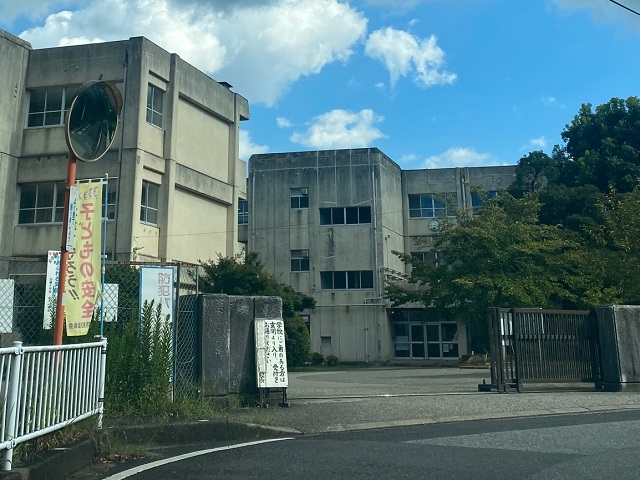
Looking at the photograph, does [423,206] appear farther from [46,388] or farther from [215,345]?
[46,388]

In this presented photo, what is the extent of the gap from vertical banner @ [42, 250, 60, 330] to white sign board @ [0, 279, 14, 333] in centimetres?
56

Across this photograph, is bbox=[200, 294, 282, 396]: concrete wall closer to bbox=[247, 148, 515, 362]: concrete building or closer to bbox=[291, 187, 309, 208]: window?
bbox=[247, 148, 515, 362]: concrete building

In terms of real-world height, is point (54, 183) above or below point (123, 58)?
below

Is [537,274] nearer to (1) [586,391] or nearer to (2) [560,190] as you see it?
(2) [560,190]

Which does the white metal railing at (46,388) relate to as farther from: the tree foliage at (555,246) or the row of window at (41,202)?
the row of window at (41,202)

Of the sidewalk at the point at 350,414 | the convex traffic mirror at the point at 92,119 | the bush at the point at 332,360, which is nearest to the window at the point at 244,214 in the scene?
Answer: the bush at the point at 332,360

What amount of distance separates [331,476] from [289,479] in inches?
14.8

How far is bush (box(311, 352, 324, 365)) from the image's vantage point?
117 ft

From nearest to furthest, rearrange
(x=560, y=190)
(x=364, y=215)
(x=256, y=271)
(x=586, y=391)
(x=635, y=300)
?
(x=586, y=391) → (x=635, y=300) → (x=256, y=271) → (x=560, y=190) → (x=364, y=215)

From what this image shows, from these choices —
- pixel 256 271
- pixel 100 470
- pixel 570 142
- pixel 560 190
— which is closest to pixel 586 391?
pixel 100 470

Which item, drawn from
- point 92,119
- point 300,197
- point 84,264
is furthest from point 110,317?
point 300,197

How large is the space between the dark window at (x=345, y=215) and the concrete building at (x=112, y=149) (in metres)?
13.8

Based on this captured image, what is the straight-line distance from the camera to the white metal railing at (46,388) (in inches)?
199

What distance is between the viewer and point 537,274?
24.0m
